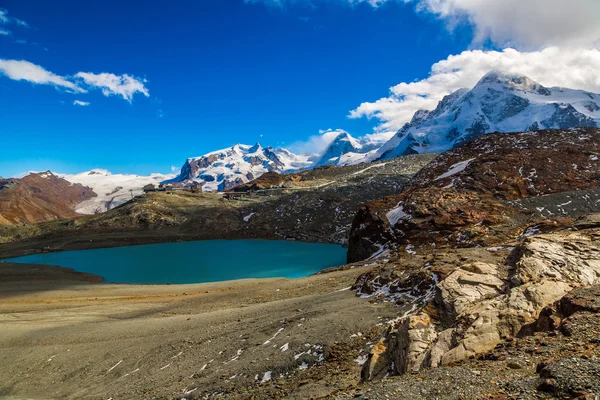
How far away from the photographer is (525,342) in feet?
29.1

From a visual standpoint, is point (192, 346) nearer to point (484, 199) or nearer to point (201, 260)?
point (484, 199)

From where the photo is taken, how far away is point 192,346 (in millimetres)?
18156

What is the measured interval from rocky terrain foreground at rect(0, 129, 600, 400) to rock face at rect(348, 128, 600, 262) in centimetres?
34

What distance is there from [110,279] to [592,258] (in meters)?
63.0

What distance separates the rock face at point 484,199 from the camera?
127 feet

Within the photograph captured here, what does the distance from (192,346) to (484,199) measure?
1568 inches

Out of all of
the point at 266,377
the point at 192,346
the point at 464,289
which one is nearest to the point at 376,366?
the point at 266,377

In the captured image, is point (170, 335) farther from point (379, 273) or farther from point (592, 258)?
point (592, 258)

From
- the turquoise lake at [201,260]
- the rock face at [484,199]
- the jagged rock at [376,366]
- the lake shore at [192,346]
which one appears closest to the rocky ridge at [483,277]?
the jagged rock at [376,366]

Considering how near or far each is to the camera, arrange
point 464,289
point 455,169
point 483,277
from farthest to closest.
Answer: point 455,169 → point 483,277 → point 464,289

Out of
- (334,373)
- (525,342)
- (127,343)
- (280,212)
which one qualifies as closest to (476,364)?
(525,342)

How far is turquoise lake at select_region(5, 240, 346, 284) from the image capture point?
5772 cm

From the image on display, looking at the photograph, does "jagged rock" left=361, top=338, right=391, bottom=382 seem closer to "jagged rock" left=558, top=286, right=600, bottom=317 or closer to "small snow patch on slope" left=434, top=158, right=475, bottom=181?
"jagged rock" left=558, top=286, right=600, bottom=317

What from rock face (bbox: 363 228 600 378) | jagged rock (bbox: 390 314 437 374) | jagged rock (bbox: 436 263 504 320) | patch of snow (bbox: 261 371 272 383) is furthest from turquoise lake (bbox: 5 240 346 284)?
jagged rock (bbox: 390 314 437 374)
